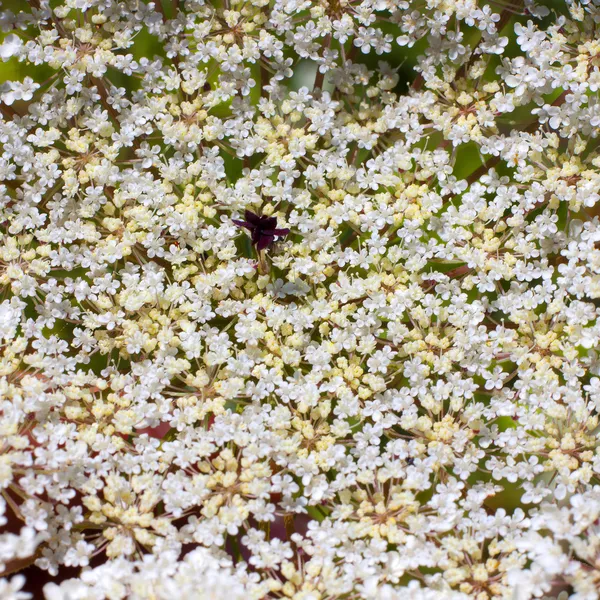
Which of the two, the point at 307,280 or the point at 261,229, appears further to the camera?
the point at 307,280

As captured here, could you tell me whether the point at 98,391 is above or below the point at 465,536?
above

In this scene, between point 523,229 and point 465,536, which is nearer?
point 465,536

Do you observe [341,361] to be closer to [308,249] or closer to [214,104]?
[308,249]

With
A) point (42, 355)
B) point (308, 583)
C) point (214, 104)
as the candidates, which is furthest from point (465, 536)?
point (214, 104)
